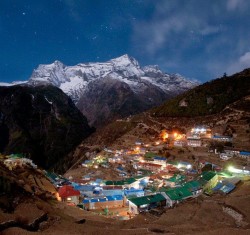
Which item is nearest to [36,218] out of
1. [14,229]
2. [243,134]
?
[14,229]

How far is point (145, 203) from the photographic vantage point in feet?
154

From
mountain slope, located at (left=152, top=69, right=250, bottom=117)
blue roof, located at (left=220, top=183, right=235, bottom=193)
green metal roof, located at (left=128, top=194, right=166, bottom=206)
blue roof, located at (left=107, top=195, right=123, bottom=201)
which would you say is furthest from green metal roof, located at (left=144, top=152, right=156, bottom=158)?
green metal roof, located at (left=128, top=194, right=166, bottom=206)

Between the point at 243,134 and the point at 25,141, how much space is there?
143 meters

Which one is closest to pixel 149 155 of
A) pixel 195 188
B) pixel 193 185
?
pixel 193 185

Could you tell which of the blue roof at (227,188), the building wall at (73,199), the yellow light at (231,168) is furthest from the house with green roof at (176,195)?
the yellow light at (231,168)

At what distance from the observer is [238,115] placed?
98438 mm

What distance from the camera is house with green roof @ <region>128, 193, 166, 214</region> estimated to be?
46656 millimetres

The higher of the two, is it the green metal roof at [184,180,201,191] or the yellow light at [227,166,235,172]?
the yellow light at [227,166,235,172]

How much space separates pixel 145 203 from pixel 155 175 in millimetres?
23584

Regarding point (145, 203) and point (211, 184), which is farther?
point (211, 184)

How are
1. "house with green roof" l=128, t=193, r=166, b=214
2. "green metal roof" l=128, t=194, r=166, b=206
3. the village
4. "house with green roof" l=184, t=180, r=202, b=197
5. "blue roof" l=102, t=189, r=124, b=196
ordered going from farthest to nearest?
"blue roof" l=102, t=189, r=124, b=196 → "house with green roof" l=184, t=180, r=202, b=197 → the village → "green metal roof" l=128, t=194, r=166, b=206 → "house with green roof" l=128, t=193, r=166, b=214

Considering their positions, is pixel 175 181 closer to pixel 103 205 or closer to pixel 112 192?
pixel 112 192

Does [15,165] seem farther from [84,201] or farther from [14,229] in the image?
[14,229]

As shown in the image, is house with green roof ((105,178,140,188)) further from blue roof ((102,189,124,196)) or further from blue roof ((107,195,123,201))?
blue roof ((107,195,123,201))
